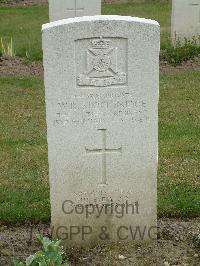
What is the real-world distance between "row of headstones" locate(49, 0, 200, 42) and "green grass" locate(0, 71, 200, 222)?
7.36 ft

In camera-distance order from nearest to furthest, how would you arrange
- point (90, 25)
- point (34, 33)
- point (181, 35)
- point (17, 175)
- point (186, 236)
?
point (90, 25) < point (186, 236) < point (17, 175) < point (181, 35) < point (34, 33)

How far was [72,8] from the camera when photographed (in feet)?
40.7

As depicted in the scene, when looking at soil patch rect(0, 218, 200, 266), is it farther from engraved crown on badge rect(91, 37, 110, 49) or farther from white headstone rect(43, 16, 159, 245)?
engraved crown on badge rect(91, 37, 110, 49)

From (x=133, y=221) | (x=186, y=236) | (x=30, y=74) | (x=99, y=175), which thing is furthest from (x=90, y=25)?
(x=30, y=74)

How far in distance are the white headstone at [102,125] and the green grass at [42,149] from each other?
0.68m

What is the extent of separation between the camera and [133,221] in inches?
196

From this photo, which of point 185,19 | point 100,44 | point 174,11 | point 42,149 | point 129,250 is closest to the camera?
point 100,44

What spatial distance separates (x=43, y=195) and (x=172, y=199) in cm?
123

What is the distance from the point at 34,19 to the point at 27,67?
6289 mm

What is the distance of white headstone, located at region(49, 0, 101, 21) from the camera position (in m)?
12.3

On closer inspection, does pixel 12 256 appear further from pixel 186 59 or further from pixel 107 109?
pixel 186 59

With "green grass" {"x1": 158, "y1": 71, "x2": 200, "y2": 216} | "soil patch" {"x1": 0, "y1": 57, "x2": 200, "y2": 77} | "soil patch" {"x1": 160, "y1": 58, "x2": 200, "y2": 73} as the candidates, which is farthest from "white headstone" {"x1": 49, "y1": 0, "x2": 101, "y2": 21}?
"green grass" {"x1": 158, "y1": 71, "x2": 200, "y2": 216}

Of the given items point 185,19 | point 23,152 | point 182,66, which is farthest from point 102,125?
point 185,19

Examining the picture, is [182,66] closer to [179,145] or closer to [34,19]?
[179,145]
